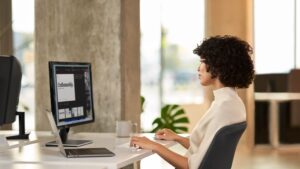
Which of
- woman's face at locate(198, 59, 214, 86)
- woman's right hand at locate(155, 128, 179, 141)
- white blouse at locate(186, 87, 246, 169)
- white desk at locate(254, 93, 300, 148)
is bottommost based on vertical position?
white desk at locate(254, 93, 300, 148)

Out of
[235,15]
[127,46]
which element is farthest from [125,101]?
[235,15]

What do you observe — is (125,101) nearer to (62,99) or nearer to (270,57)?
(62,99)

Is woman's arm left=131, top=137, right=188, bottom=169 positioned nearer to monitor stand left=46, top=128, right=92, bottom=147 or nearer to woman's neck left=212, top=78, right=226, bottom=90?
woman's neck left=212, top=78, right=226, bottom=90

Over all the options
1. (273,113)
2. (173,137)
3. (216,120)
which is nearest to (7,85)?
(173,137)

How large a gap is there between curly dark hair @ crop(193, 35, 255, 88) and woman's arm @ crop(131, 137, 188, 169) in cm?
47

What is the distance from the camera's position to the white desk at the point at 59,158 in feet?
9.57

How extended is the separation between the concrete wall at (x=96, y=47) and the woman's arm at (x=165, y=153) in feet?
5.04

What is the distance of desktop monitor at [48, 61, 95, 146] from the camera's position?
3.58 m

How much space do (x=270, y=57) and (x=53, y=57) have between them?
561cm

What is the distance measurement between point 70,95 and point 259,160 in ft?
18.0

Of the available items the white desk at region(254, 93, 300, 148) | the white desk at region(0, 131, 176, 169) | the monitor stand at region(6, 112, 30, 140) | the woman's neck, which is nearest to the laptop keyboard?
the white desk at region(0, 131, 176, 169)

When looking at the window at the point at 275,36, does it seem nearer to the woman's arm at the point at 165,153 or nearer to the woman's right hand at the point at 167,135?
Result: the woman's right hand at the point at 167,135

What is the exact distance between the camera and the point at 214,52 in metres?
3.18

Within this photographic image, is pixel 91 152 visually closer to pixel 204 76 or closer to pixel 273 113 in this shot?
pixel 204 76
